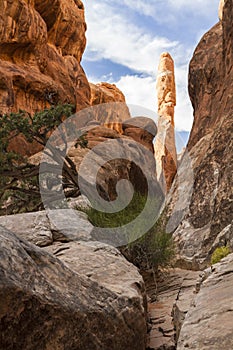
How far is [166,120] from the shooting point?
5872 cm

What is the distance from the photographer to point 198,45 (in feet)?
84.6

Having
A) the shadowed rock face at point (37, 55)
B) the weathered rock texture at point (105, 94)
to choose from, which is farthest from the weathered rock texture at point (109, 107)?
the shadowed rock face at point (37, 55)

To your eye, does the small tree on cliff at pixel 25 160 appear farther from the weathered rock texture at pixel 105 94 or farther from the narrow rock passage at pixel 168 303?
the weathered rock texture at pixel 105 94

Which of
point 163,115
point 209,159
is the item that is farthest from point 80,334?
point 163,115

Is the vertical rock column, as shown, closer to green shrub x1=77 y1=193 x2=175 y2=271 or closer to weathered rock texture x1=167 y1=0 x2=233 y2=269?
weathered rock texture x1=167 y1=0 x2=233 y2=269

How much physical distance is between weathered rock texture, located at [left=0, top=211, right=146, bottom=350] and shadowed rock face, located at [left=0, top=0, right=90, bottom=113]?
59.6 ft

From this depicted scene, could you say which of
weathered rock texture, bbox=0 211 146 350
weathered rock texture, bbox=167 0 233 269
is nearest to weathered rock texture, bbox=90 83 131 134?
weathered rock texture, bbox=167 0 233 269

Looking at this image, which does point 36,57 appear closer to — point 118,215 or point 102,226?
point 118,215

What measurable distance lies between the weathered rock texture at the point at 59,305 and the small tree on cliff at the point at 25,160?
31.9 feet

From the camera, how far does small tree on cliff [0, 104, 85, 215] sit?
49.3 feet

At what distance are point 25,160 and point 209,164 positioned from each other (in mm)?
8036

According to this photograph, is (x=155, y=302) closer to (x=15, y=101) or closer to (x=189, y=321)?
(x=189, y=321)

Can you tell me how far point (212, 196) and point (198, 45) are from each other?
1569 cm

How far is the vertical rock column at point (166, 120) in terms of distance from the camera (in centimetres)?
4994
